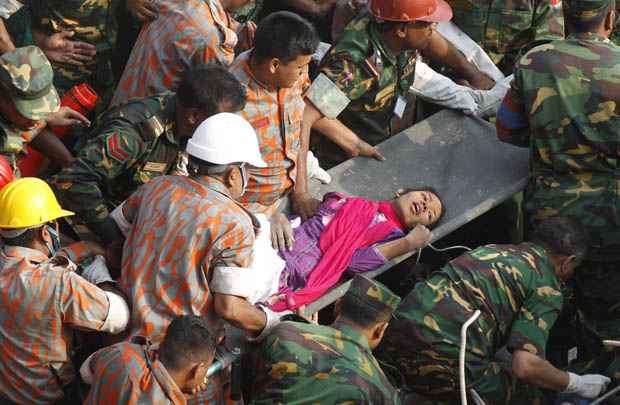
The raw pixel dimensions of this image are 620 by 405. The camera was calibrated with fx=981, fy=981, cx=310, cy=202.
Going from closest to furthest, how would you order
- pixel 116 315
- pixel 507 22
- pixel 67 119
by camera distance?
1. pixel 116 315
2. pixel 67 119
3. pixel 507 22

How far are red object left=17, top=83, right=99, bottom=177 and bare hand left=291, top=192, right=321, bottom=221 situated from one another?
4.45 feet

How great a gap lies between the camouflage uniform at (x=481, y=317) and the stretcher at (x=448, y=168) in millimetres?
770

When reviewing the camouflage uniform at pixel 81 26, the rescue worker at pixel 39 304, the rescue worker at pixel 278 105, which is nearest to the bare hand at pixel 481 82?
the rescue worker at pixel 278 105

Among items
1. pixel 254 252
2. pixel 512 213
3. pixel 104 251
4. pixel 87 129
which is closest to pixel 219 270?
pixel 254 252

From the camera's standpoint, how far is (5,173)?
461 cm

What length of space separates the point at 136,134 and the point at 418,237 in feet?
5.44

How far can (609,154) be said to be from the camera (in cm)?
525

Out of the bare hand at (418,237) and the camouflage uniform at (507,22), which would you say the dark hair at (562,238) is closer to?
the bare hand at (418,237)

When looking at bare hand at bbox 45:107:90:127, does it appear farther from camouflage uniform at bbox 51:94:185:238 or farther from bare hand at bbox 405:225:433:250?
bare hand at bbox 405:225:433:250

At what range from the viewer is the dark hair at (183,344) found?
12.4ft

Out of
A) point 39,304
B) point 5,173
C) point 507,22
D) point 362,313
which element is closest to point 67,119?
point 5,173

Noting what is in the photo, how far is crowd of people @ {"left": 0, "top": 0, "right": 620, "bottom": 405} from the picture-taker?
13.5 ft

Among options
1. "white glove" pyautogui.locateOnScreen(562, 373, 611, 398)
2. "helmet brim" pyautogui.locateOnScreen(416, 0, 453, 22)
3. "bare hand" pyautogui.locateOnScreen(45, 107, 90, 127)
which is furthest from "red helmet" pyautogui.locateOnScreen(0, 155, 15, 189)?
"white glove" pyautogui.locateOnScreen(562, 373, 611, 398)

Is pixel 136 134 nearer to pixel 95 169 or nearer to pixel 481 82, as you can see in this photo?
pixel 95 169
